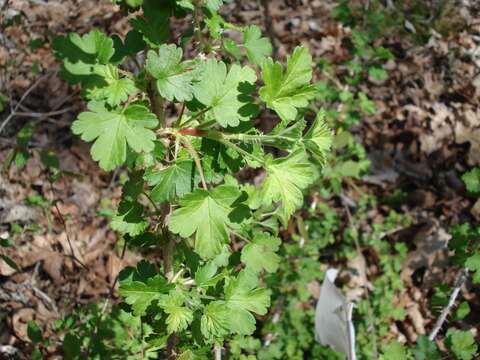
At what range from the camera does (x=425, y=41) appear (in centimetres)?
463

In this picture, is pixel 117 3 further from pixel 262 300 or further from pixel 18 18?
pixel 18 18

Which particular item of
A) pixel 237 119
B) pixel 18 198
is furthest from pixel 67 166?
pixel 237 119

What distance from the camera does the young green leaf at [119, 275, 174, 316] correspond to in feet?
4.95

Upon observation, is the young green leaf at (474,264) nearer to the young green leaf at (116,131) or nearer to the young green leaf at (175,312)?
the young green leaf at (175,312)

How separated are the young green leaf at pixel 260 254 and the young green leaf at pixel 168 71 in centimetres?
64

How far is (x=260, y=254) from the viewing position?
1757 mm

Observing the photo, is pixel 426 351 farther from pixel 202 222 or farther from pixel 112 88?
pixel 112 88

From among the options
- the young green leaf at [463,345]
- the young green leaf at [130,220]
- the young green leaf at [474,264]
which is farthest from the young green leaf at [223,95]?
the young green leaf at [463,345]

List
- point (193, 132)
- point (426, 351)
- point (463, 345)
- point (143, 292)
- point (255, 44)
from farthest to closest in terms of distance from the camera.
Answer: point (426, 351)
point (463, 345)
point (255, 44)
point (143, 292)
point (193, 132)

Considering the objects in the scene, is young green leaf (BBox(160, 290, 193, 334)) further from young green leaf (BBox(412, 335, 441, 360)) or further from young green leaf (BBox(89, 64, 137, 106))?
young green leaf (BBox(412, 335, 441, 360))

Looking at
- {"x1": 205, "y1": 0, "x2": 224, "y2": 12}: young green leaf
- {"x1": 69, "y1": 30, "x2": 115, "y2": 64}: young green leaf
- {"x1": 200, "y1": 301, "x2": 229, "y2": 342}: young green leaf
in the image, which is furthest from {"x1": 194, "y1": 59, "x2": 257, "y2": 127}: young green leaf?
{"x1": 200, "y1": 301, "x2": 229, "y2": 342}: young green leaf

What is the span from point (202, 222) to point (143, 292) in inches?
13.5

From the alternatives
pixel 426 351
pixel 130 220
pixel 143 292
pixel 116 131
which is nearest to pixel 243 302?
pixel 143 292

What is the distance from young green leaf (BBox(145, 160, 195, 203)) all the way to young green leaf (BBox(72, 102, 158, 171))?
11 centimetres
